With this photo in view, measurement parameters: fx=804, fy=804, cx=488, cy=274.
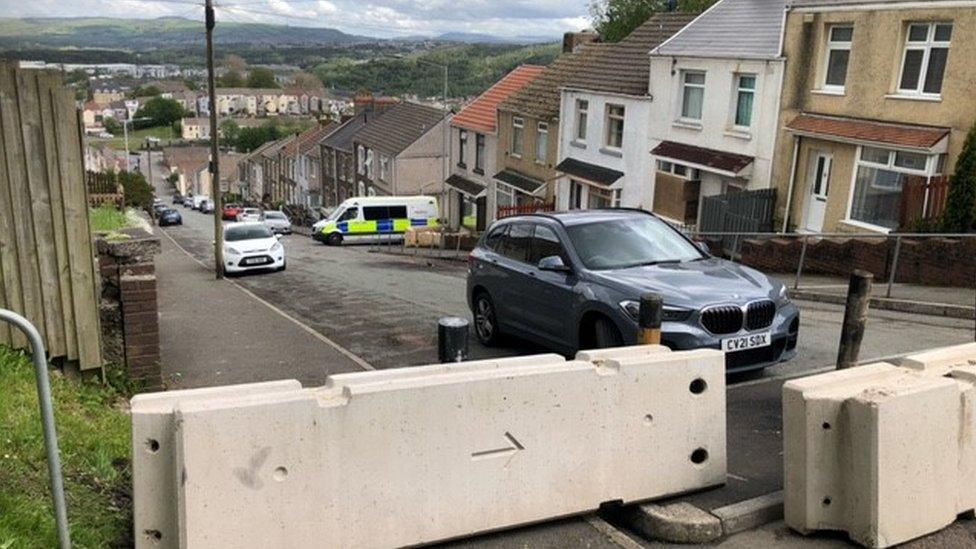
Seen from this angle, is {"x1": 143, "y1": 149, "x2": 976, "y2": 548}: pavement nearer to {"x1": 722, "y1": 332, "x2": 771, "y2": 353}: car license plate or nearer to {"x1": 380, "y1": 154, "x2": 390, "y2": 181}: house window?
{"x1": 722, "y1": 332, "x2": 771, "y2": 353}: car license plate

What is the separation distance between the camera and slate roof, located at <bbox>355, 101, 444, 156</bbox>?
156 feet

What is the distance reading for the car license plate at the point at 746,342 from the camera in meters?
7.07

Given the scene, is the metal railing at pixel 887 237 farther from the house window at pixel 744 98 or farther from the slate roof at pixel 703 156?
the house window at pixel 744 98

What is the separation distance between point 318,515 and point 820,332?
26.8 feet

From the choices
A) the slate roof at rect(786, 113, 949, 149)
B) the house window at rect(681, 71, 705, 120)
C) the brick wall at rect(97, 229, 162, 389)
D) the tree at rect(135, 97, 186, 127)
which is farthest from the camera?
the tree at rect(135, 97, 186, 127)

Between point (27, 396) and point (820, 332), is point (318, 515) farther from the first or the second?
point (820, 332)

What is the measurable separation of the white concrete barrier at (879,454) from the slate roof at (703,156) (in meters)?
18.0

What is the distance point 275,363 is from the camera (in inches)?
343

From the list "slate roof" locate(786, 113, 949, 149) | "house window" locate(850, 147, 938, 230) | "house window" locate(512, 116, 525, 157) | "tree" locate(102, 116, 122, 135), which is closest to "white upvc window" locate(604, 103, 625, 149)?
"house window" locate(512, 116, 525, 157)

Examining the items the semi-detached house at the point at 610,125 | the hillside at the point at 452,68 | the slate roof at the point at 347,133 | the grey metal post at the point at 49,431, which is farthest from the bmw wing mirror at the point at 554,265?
the slate roof at the point at 347,133

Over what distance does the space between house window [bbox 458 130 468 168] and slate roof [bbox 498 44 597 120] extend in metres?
4.46

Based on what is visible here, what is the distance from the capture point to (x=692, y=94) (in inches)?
963

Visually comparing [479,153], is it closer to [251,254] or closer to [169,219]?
[251,254]

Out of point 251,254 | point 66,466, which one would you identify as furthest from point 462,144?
point 66,466
